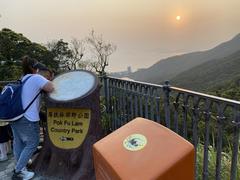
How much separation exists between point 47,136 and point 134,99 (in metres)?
1.34

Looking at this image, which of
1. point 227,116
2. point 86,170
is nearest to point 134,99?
point 86,170

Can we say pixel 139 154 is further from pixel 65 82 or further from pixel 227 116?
pixel 65 82

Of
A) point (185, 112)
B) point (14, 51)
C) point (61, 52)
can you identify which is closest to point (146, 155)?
point (185, 112)

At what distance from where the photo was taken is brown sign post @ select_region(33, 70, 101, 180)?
4.40 metres

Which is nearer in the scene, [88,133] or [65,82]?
[88,133]

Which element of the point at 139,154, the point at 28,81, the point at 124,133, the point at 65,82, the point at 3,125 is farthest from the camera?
the point at 3,125

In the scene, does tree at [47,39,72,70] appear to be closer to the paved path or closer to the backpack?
the paved path

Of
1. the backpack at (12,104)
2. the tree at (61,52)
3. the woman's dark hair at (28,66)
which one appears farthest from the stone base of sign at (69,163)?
the tree at (61,52)

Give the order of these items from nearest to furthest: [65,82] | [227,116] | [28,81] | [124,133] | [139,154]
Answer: [139,154] < [124,133] < [227,116] < [28,81] < [65,82]

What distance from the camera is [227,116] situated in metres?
2.95

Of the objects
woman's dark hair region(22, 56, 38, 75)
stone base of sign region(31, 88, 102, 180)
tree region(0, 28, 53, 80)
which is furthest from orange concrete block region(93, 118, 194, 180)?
tree region(0, 28, 53, 80)

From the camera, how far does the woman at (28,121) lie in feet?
14.2

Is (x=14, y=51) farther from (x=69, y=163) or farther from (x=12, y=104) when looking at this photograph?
(x=69, y=163)

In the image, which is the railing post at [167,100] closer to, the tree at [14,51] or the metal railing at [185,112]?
the metal railing at [185,112]
